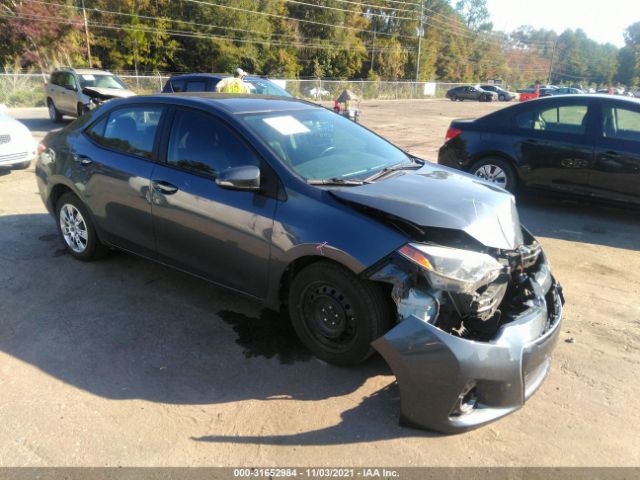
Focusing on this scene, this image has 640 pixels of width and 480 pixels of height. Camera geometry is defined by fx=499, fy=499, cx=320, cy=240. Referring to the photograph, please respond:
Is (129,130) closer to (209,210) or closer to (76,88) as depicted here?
(209,210)

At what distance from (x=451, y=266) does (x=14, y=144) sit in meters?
8.61

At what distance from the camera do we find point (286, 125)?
3.76 m

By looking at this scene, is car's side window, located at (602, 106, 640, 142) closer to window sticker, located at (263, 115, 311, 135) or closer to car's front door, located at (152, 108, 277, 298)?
window sticker, located at (263, 115, 311, 135)

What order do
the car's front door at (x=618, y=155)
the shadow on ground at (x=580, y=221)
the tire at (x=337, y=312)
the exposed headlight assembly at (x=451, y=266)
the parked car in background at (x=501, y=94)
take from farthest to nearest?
the parked car in background at (x=501, y=94), the car's front door at (x=618, y=155), the shadow on ground at (x=580, y=221), the tire at (x=337, y=312), the exposed headlight assembly at (x=451, y=266)

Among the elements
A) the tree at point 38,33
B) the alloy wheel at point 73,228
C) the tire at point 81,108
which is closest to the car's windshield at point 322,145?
the alloy wheel at point 73,228

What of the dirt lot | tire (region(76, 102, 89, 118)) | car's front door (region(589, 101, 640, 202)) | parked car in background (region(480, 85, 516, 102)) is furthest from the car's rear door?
parked car in background (region(480, 85, 516, 102))

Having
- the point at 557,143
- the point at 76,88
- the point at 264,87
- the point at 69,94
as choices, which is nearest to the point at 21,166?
the point at 264,87

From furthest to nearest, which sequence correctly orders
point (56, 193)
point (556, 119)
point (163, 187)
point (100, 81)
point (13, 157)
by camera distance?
1. point (100, 81)
2. point (13, 157)
3. point (556, 119)
4. point (56, 193)
5. point (163, 187)

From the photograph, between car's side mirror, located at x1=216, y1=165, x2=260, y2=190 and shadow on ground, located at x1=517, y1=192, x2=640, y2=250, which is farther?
shadow on ground, located at x1=517, y1=192, x2=640, y2=250

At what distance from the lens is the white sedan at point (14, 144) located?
8.49 metres

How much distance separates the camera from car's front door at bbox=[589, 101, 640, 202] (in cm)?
619

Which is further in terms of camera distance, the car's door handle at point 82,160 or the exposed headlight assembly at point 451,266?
the car's door handle at point 82,160

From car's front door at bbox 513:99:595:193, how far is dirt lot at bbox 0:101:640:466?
2.29m

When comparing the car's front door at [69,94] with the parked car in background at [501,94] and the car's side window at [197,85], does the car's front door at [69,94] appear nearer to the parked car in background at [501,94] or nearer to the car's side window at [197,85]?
the car's side window at [197,85]
